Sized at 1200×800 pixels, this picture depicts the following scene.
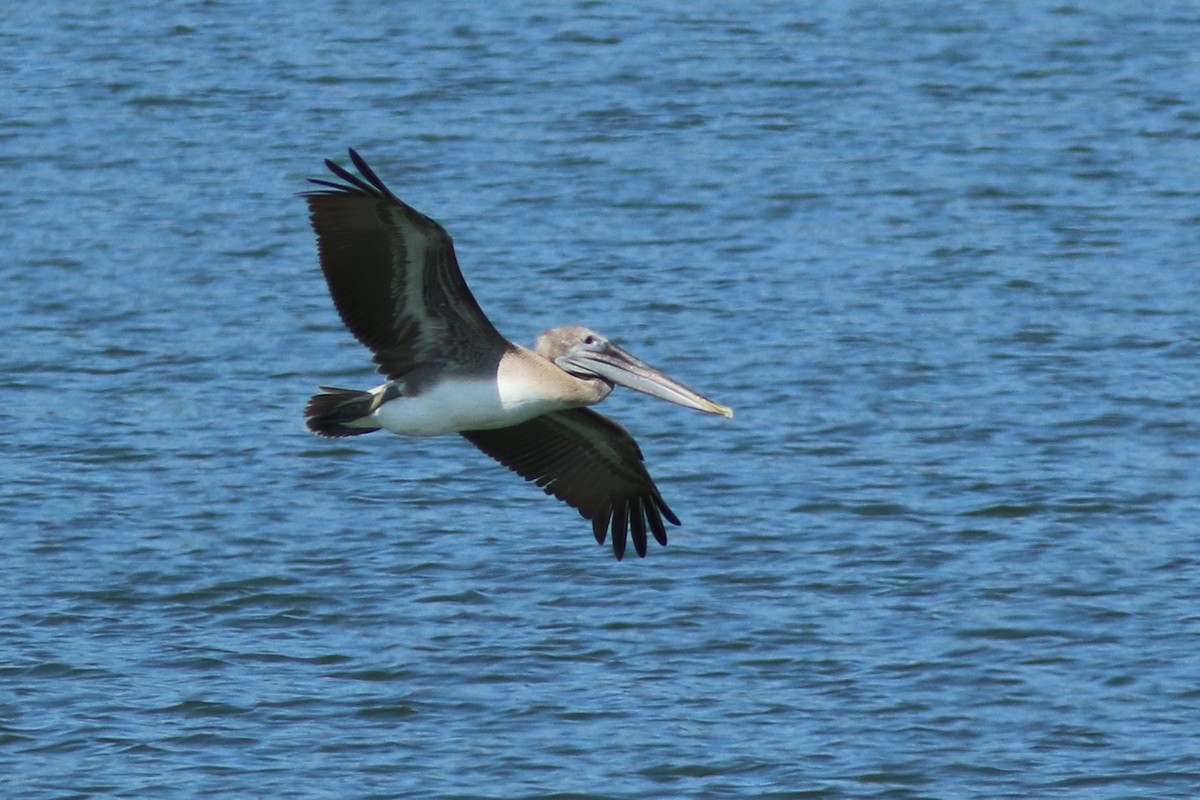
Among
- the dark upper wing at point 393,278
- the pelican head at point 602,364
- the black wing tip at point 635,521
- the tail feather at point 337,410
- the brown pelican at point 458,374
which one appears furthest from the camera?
the black wing tip at point 635,521

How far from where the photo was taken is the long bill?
9.05 metres

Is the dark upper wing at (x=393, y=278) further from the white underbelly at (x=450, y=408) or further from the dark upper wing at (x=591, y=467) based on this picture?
the dark upper wing at (x=591, y=467)

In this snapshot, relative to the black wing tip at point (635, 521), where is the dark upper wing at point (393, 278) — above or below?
above

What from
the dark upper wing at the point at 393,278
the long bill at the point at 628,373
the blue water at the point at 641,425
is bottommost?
the blue water at the point at 641,425

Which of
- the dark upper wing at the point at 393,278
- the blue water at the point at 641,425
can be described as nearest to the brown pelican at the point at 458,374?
the dark upper wing at the point at 393,278

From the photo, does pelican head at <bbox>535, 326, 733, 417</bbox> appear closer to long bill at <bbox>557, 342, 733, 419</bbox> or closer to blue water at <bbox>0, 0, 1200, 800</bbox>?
long bill at <bbox>557, 342, 733, 419</bbox>

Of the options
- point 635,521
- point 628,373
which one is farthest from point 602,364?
point 635,521

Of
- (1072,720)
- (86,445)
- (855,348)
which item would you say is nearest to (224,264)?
(86,445)

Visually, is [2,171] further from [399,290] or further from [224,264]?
[399,290]

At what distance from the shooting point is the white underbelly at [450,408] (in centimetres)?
866

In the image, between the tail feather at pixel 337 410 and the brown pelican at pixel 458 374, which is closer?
the brown pelican at pixel 458 374

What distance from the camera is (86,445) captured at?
13.0m

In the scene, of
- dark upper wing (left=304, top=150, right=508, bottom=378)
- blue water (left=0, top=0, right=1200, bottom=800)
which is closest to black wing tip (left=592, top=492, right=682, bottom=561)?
blue water (left=0, top=0, right=1200, bottom=800)

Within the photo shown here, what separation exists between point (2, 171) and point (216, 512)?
653 centimetres
